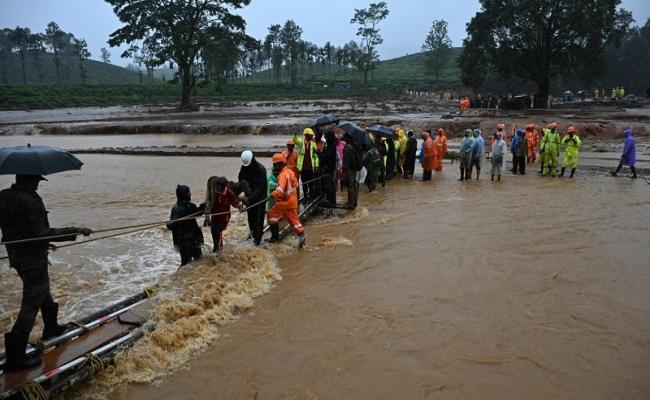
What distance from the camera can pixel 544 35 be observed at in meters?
32.8

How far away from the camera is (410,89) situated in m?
76.4

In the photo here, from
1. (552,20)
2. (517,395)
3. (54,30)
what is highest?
(54,30)

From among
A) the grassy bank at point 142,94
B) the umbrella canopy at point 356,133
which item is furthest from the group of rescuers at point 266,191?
the grassy bank at point 142,94

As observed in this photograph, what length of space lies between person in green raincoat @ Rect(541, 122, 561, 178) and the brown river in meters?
3.85

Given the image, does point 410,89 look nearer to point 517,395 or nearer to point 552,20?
point 552,20

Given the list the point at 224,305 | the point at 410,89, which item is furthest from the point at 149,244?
the point at 410,89

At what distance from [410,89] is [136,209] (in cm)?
7025

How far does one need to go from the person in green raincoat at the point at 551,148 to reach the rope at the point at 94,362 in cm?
1323

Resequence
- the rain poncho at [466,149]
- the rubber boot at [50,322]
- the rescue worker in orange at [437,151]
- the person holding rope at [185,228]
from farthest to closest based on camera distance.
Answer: the rescue worker in orange at [437,151] → the rain poncho at [466,149] → the person holding rope at [185,228] → the rubber boot at [50,322]

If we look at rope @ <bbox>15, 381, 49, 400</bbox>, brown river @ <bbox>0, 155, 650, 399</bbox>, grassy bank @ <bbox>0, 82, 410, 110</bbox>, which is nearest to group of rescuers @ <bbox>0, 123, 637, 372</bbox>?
rope @ <bbox>15, 381, 49, 400</bbox>

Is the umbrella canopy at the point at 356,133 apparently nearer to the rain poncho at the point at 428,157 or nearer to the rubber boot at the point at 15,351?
the rain poncho at the point at 428,157

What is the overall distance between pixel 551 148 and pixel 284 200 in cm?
984

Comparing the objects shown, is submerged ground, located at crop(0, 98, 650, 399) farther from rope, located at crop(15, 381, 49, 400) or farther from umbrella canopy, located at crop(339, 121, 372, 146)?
umbrella canopy, located at crop(339, 121, 372, 146)

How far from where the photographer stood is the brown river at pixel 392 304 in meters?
4.18
